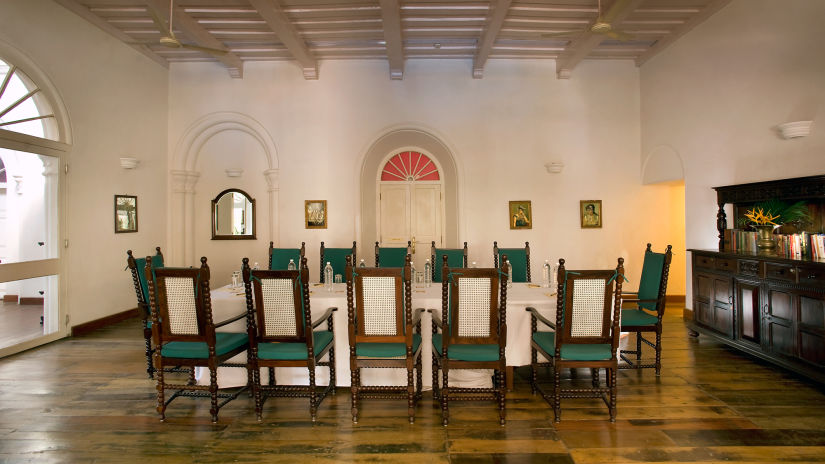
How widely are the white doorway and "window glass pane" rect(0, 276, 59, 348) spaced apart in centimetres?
493

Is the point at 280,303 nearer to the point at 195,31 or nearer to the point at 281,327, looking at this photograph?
the point at 281,327

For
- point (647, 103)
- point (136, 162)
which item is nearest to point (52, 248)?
point (136, 162)

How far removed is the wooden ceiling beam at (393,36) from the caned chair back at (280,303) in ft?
12.8

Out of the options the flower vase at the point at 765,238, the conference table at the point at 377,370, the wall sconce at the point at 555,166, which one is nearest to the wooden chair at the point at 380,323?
the conference table at the point at 377,370

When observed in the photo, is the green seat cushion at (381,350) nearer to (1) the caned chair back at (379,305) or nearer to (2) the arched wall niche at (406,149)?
(1) the caned chair back at (379,305)

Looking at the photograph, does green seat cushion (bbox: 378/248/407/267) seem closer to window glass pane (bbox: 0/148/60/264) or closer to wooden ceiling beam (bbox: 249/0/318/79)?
wooden ceiling beam (bbox: 249/0/318/79)

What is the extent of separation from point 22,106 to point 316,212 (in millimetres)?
4101

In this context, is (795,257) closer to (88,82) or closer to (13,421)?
(13,421)

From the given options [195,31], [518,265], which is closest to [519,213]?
[518,265]

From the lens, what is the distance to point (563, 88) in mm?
7414

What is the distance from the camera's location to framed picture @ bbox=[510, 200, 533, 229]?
7.43m

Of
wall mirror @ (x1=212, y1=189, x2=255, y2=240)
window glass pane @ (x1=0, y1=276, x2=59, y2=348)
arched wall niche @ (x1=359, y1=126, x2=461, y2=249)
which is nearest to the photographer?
window glass pane @ (x1=0, y1=276, x2=59, y2=348)

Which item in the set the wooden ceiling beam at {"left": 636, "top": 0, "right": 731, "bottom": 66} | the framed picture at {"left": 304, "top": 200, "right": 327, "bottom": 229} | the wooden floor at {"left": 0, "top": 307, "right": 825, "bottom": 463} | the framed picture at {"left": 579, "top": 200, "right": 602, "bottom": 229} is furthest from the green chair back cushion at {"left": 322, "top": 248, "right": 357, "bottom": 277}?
the wooden ceiling beam at {"left": 636, "top": 0, "right": 731, "bottom": 66}

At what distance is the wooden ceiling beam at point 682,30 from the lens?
5556mm
